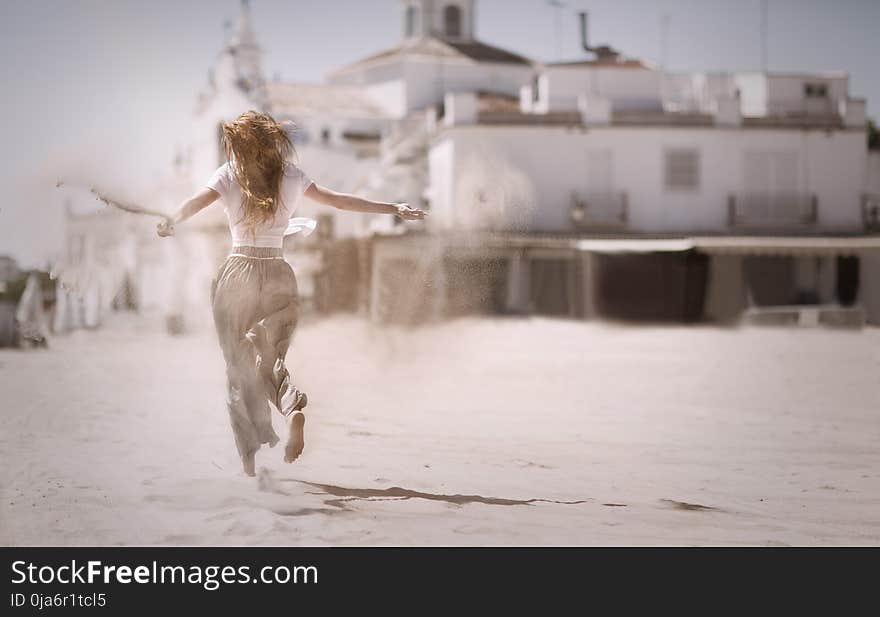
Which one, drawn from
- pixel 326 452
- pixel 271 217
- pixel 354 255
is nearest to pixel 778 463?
pixel 326 452

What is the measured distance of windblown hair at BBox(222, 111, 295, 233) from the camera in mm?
5109

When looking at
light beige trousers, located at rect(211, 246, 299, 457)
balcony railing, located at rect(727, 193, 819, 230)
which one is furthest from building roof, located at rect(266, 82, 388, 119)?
light beige trousers, located at rect(211, 246, 299, 457)

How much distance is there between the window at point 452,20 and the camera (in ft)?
164

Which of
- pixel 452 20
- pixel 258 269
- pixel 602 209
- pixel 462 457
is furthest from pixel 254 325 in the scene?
pixel 452 20

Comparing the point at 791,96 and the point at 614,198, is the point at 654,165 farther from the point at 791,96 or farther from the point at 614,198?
the point at 791,96

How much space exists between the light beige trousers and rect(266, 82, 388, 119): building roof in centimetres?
3459

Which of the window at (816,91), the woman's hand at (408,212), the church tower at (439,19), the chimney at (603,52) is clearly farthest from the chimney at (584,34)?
the woman's hand at (408,212)

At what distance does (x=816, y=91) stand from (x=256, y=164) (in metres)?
33.1

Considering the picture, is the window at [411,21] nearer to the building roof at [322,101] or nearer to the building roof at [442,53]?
the building roof at [442,53]

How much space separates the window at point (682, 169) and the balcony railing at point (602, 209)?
162 centimetres

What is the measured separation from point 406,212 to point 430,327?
1607cm

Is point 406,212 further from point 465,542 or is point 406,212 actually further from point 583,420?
point 583,420

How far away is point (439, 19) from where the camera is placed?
4994 cm

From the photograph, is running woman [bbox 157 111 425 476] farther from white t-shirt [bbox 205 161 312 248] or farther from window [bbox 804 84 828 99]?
window [bbox 804 84 828 99]
